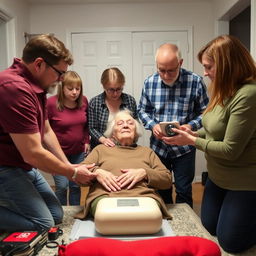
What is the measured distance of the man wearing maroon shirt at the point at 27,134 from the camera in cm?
153

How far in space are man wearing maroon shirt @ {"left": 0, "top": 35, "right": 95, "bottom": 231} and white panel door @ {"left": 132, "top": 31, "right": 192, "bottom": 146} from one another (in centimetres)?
248

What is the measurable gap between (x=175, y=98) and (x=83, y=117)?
0.86 meters

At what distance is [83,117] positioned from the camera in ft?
8.84

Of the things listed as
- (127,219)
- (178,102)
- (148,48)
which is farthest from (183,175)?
(148,48)

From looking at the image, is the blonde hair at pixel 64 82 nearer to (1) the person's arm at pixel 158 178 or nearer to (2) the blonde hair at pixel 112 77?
(2) the blonde hair at pixel 112 77

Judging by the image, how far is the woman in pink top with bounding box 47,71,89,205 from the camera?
261cm

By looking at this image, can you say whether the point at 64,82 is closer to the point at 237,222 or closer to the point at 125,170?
the point at 125,170

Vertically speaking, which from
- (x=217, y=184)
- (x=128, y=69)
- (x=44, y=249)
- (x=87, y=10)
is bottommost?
(x=44, y=249)

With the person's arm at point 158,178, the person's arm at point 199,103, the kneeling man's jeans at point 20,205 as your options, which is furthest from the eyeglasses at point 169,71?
the kneeling man's jeans at point 20,205

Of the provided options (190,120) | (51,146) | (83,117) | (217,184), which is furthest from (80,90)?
(217,184)

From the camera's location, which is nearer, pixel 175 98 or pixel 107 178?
pixel 107 178

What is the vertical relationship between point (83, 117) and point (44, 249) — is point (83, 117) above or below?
above

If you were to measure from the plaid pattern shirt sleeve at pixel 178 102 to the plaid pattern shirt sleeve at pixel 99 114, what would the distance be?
12.9 inches

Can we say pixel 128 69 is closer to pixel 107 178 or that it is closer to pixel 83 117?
pixel 83 117
